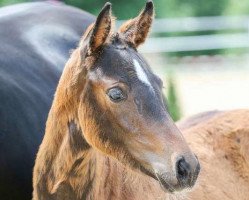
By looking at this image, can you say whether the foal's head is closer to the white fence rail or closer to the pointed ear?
the pointed ear

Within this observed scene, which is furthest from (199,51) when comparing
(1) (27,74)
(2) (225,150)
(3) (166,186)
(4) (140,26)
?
(3) (166,186)

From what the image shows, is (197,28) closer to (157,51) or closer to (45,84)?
(157,51)

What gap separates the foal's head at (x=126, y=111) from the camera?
13.2ft

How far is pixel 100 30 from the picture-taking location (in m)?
4.17

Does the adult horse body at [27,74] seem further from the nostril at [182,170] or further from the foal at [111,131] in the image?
the nostril at [182,170]

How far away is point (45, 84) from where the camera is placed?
578 cm

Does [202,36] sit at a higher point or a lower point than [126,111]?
lower

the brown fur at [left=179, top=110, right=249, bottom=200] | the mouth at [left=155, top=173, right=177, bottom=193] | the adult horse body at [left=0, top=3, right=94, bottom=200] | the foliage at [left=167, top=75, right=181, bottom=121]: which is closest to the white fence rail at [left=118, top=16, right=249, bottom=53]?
the foliage at [left=167, top=75, right=181, bottom=121]

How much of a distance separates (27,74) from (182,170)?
79.4 inches

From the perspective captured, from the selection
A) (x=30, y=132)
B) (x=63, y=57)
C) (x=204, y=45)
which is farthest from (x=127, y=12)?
(x=30, y=132)

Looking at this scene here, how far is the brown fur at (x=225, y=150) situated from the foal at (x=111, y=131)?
0.73m

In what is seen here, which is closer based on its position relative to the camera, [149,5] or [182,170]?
[182,170]

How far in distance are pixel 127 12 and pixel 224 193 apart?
1039cm

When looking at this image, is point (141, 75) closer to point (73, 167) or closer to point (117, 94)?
point (117, 94)
